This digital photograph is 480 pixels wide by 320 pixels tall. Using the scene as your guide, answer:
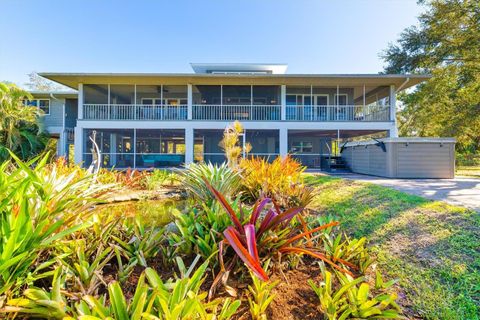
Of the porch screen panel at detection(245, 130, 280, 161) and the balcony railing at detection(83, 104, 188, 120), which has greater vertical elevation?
the balcony railing at detection(83, 104, 188, 120)

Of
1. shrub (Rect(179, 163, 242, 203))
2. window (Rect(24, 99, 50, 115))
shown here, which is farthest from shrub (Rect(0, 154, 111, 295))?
window (Rect(24, 99, 50, 115))

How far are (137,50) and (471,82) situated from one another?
2731 cm

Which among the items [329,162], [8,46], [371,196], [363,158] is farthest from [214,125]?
[8,46]

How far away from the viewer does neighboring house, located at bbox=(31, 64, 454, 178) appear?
13547mm

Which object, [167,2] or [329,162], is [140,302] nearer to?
[329,162]

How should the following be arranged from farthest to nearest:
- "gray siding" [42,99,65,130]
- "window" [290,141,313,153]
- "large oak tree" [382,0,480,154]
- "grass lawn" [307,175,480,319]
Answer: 1. "window" [290,141,313,153]
2. "gray siding" [42,99,65,130]
3. "large oak tree" [382,0,480,154]
4. "grass lawn" [307,175,480,319]

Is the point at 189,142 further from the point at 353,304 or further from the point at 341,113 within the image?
the point at 353,304

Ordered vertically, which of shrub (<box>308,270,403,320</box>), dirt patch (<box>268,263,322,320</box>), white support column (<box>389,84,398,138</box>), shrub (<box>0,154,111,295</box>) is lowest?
dirt patch (<box>268,263,322,320</box>)

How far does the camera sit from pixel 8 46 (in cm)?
2528

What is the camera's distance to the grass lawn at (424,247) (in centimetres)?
202

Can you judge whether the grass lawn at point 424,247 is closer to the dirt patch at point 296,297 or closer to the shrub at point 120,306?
the dirt patch at point 296,297

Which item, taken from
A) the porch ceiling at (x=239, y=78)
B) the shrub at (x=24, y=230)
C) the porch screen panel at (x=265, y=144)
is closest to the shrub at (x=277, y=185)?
the shrub at (x=24, y=230)

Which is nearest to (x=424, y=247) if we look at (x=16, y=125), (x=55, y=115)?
(x=16, y=125)

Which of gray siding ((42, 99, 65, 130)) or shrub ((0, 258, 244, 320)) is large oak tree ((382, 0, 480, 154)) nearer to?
shrub ((0, 258, 244, 320))
